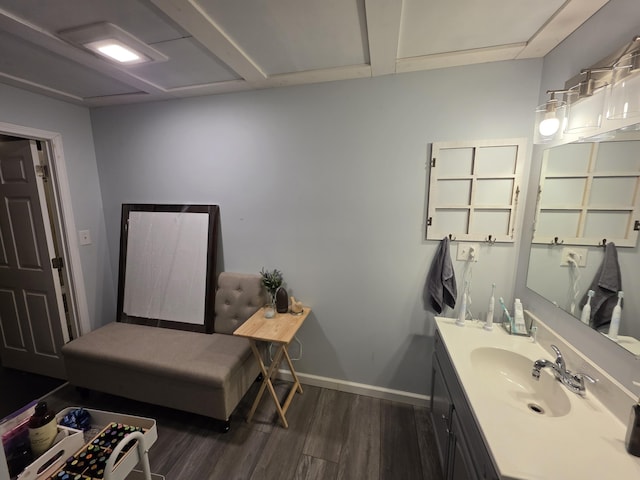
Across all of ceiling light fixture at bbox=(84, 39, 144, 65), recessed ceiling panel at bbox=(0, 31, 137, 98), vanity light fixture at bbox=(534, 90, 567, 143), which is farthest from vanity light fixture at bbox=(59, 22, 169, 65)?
vanity light fixture at bbox=(534, 90, 567, 143)

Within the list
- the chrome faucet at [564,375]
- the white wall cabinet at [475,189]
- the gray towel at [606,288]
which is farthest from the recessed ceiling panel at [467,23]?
the chrome faucet at [564,375]

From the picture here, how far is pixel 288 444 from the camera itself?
176 cm

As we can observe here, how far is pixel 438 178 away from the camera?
1.80 m

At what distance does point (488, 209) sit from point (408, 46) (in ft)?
3.76

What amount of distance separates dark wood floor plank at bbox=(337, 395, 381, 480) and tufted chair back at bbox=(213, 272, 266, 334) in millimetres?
1162

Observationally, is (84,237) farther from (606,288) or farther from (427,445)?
(606,288)

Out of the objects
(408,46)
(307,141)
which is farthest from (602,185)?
(307,141)

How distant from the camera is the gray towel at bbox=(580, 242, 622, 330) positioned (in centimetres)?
108

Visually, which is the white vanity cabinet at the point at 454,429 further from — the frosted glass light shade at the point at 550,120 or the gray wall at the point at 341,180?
the frosted glass light shade at the point at 550,120

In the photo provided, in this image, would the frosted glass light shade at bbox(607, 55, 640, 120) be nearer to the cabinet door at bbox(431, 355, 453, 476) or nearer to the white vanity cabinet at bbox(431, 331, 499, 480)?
the white vanity cabinet at bbox(431, 331, 499, 480)

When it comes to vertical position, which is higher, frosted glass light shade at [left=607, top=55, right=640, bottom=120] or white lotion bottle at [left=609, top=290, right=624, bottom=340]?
frosted glass light shade at [left=607, top=55, right=640, bottom=120]

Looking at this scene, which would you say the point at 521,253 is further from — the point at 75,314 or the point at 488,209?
the point at 75,314

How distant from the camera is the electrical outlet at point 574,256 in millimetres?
1248

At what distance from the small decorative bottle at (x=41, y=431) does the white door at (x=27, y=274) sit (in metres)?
1.65
